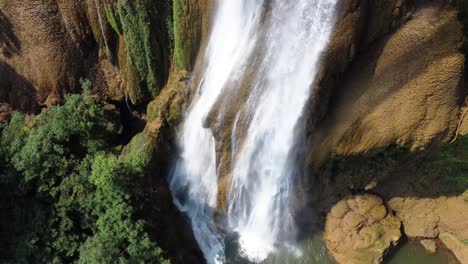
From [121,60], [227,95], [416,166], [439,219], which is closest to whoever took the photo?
[227,95]

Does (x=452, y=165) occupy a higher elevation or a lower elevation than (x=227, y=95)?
lower

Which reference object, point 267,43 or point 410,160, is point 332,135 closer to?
point 410,160

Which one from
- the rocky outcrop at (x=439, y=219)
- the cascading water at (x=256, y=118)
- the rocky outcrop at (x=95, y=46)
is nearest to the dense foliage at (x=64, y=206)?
the rocky outcrop at (x=95, y=46)

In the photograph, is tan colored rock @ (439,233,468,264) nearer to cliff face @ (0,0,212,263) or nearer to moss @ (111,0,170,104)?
cliff face @ (0,0,212,263)

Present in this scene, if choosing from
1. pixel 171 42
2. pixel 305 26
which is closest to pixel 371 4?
pixel 305 26

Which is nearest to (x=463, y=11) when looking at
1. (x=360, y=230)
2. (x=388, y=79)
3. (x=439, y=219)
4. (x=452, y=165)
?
(x=388, y=79)

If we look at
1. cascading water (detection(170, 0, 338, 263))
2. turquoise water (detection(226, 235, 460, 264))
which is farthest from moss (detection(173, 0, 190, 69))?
turquoise water (detection(226, 235, 460, 264))

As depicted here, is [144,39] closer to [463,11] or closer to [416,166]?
[463,11]
